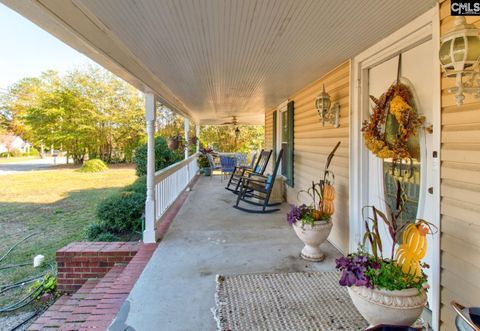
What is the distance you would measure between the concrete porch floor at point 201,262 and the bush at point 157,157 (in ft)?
8.77

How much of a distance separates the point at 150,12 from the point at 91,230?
11.4ft

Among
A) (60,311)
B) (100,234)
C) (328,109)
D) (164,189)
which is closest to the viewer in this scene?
(60,311)

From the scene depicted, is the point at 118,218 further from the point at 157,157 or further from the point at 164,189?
the point at 157,157

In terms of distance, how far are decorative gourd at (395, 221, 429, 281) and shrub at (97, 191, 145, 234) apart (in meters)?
3.66

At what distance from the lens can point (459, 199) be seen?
1.69 m

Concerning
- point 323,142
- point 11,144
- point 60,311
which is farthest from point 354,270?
point 11,144

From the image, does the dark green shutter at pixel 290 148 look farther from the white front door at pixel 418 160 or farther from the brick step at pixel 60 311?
the brick step at pixel 60 311

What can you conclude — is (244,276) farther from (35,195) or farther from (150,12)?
(35,195)

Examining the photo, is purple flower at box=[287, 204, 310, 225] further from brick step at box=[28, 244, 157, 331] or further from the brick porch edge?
the brick porch edge

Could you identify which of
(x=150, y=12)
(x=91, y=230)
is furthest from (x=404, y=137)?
(x=91, y=230)

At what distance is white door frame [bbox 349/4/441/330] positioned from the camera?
1835mm

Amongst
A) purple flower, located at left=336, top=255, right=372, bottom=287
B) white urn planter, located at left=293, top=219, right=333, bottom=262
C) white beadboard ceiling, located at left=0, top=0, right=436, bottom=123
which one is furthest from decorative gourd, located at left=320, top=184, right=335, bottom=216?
white beadboard ceiling, located at left=0, top=0, right=436, bottom=123

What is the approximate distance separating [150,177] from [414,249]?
2.98 meters

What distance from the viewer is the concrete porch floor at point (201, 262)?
6.77ft
